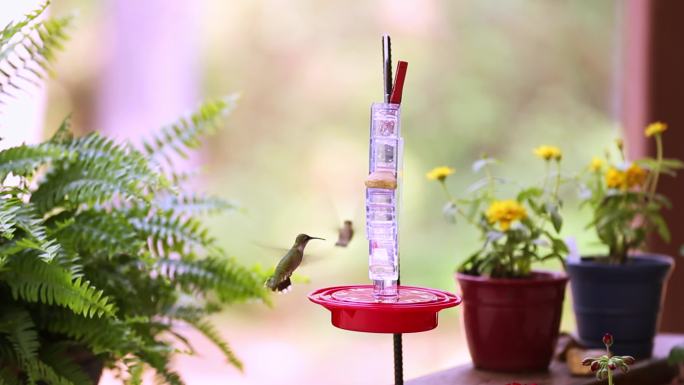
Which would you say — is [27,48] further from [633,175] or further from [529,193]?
[633,175]

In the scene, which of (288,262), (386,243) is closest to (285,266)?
(288,262)

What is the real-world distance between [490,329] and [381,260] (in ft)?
1.34

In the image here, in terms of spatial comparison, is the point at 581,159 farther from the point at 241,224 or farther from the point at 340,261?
the point at 241,224

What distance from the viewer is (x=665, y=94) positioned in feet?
6.89

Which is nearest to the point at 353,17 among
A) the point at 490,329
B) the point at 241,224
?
the point at 241,224

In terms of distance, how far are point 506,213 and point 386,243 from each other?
40cm

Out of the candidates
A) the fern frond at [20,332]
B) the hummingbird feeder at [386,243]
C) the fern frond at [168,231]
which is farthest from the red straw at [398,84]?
Answer: the fern frond at [20,332]

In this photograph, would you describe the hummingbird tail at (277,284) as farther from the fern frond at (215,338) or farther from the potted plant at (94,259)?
the fern frond at (215,338)

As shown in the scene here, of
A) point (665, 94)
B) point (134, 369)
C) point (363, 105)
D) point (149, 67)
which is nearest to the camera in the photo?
point (134, 369)

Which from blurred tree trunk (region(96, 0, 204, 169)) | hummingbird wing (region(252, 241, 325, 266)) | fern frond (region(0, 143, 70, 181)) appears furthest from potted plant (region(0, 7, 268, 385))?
blurred tree trunk (region(96, 0, 204, 169))

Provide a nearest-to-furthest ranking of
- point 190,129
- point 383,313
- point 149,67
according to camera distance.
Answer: point 383,313 → point 190,129 → point 149,67

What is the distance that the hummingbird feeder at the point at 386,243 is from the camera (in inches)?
35.2

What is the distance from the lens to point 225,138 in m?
5.09

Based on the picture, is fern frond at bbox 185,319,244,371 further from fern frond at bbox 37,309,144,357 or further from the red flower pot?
the red flower pot
